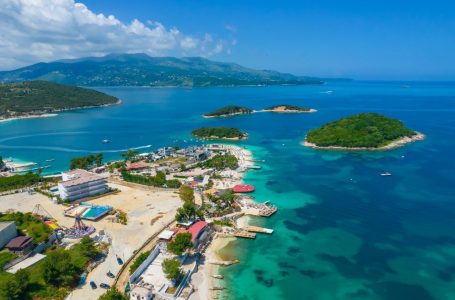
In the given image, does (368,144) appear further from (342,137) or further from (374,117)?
(374,117)

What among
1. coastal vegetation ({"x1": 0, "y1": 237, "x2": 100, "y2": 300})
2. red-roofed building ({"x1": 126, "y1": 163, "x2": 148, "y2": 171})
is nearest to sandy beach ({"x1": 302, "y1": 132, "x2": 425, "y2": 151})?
red-roofed building ({"x1": 126, "y1": 163, "x2": 148, "y2": 171})

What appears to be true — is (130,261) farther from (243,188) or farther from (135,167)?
(135,167)

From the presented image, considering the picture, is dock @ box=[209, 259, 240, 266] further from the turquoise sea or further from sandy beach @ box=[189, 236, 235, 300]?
the turquoise sea

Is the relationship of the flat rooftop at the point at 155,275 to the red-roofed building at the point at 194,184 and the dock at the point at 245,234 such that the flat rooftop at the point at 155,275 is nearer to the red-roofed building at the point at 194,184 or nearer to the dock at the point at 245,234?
the dock at the point at 245,234

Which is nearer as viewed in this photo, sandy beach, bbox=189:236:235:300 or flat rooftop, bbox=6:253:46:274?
sandy beach, bbox=189:236:235:300

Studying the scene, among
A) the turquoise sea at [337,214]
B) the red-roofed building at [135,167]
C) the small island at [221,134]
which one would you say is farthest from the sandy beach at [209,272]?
the small island at [221,134]

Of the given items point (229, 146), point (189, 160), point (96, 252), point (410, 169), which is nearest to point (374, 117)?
point (410, 169)
